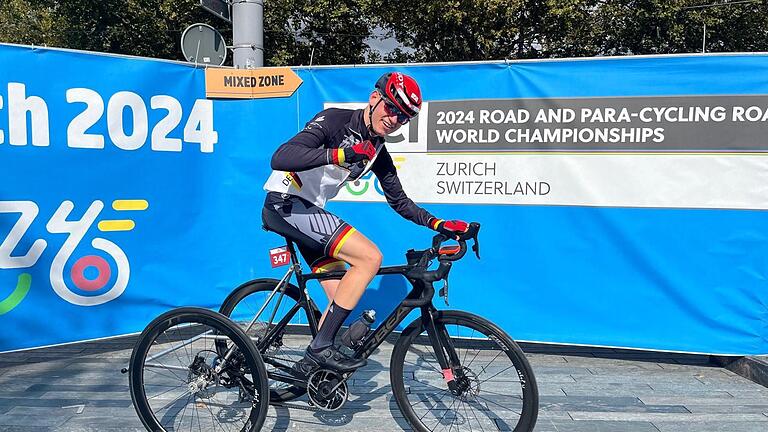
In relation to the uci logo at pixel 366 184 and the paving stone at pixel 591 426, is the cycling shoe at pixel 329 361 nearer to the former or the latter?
the paving stone at pixel 591 426

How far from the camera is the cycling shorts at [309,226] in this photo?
3.39m

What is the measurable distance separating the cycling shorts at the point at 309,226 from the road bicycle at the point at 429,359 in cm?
14

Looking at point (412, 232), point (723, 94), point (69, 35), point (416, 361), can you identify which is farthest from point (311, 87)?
point (69, 35)

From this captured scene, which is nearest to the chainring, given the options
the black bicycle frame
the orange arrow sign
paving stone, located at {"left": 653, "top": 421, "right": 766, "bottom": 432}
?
the black bicycle frame

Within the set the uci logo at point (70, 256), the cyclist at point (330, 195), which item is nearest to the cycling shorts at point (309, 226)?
the cyclist at point (330, 195)

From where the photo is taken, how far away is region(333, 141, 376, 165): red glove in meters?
2.91

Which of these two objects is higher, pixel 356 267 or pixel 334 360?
pixel 356 267

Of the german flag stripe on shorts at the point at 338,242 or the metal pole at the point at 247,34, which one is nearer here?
the german flag stripe on shorts at the point at 338,242

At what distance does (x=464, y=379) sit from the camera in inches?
131

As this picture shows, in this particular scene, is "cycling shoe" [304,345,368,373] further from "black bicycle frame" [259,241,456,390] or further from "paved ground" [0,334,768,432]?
"paved ground" [0,334,768,432]

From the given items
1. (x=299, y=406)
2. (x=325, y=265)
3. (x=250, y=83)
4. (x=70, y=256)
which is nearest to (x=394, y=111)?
(x=325, y=265)

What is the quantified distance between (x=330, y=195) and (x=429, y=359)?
108 centimetres

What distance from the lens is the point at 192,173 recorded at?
537 cm

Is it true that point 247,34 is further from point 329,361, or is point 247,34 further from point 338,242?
point 329,361
